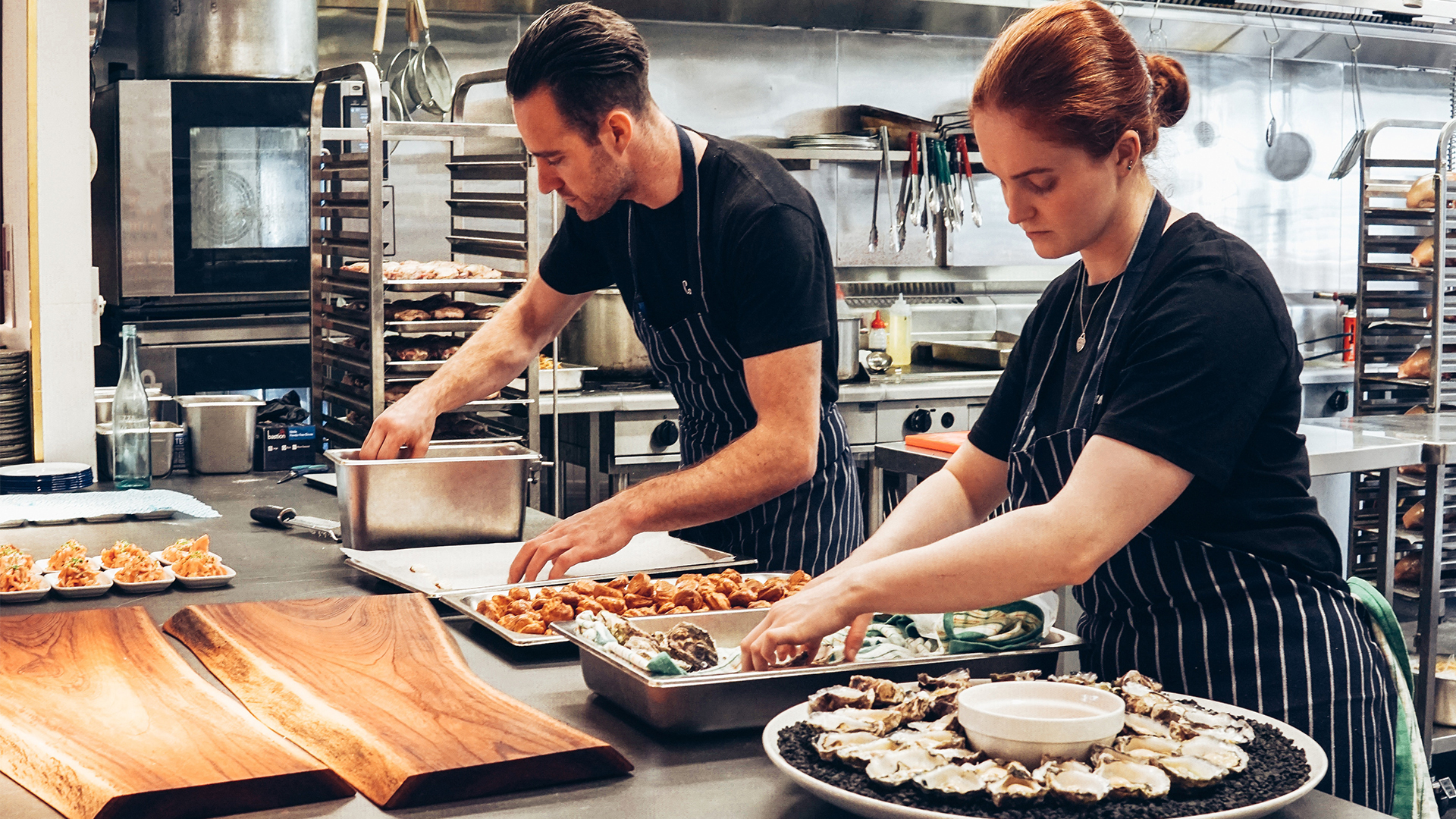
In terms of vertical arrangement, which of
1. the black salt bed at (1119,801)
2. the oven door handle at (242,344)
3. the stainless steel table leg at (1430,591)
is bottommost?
the stainless steel table leg at (1430,591)

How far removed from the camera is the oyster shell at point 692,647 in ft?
4.80

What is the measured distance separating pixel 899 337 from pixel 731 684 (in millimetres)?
4311

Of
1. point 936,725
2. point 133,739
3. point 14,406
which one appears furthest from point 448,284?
point 936,725

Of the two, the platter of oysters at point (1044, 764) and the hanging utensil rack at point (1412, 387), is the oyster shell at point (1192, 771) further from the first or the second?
the hanging utensil rack at point (1412, 387)

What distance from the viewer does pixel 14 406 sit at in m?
3.07

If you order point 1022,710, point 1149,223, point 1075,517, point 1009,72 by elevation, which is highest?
point 1009,72

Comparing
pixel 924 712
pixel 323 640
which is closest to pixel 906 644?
pixel 924 712

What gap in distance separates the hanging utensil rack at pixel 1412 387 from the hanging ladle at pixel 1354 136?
70cm

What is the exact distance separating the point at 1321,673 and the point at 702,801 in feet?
2.53

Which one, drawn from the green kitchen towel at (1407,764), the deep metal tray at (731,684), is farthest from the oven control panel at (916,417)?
the deep metal tray at (731,684)

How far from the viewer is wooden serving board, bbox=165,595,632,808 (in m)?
1.22

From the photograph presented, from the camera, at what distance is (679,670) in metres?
1.40

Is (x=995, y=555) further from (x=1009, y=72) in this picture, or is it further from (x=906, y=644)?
(x=1009, y=72)

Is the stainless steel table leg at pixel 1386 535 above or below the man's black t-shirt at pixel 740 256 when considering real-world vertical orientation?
below
